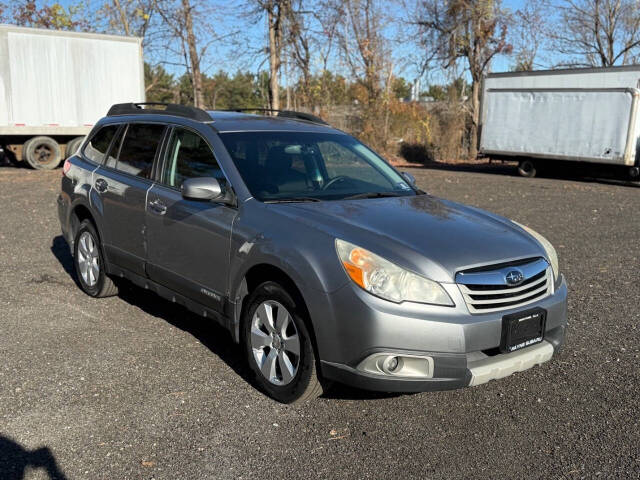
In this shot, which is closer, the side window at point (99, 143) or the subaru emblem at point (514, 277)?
the subaru emblem at point (514, 277)

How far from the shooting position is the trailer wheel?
21.7 metres

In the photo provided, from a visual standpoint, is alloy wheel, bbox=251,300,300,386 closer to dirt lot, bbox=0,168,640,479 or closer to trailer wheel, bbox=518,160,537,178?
dirt lot, bbox=0,168,640,479

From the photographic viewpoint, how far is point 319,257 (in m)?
3.70

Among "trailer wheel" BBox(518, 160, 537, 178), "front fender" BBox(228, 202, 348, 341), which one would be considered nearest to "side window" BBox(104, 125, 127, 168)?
"front fender" BBox(228, 202, 348, 341)

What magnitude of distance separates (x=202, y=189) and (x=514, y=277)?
2.02m

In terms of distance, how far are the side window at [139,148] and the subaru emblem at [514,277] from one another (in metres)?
2.93

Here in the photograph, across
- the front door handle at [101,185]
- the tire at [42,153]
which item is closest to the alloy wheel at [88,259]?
the front door handle at [101,185]

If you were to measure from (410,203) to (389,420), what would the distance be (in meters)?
1.52

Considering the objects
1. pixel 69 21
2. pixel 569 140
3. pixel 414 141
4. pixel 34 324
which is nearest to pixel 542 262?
pixel 34 324

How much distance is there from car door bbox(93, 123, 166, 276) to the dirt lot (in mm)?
624

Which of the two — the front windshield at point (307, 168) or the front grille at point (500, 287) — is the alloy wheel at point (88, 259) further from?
the front grille at point (500, 287)

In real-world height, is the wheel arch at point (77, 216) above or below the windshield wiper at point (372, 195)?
below

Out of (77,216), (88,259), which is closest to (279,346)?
(88,259)

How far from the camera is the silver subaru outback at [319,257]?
139 inches
